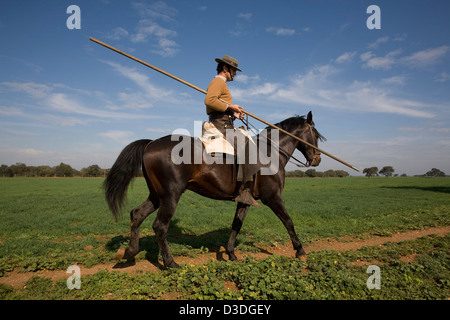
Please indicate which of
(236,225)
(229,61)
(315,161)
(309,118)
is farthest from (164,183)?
(309,118)

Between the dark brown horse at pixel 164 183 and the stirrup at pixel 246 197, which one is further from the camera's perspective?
the stirrup at pixel 246 197

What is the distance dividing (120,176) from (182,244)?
309 cm

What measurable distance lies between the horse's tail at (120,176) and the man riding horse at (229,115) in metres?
1.92

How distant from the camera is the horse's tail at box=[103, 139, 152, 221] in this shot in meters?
5.11

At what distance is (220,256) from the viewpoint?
6.28 metres

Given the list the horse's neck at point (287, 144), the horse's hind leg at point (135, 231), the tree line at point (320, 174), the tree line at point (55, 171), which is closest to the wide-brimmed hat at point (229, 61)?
the horse's neck at point (287, 144)

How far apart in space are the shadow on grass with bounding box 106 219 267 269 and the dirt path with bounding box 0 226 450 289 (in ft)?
0.37

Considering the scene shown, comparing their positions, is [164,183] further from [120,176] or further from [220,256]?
[220,256]

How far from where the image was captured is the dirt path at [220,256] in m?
4.79

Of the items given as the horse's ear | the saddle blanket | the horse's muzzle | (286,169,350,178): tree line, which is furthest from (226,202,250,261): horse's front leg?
(286,169,350,178): tree line

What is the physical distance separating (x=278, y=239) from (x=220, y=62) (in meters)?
5.83

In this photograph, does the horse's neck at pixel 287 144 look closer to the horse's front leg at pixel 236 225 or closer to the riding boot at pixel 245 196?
the riding boot at pixel 245 196

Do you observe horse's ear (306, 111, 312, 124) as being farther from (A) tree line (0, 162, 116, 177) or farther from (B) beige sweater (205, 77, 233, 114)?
(A) tree line (0, 162, 116, 177)
